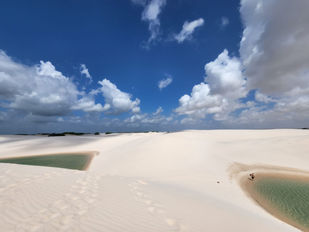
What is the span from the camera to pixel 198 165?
14.4 metres

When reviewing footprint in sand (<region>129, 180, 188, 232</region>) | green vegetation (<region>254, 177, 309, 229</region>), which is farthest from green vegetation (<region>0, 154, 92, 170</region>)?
green vegetation (<region>254, 177, 309, 229</region>)

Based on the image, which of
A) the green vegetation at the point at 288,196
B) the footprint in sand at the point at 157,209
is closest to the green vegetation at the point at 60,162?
the footprint in sand at the point at 157,209

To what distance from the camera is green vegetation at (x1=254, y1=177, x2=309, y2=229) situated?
6920 millimetres

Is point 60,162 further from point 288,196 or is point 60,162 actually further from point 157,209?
point 288,196

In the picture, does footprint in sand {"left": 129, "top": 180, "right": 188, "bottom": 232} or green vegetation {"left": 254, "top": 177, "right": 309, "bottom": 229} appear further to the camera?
green vegetation {"left": 254, "top": 177, "right": 309, "bottom": 229}

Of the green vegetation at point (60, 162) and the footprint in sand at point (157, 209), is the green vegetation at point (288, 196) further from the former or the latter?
the green vegetation at point (60, 162)

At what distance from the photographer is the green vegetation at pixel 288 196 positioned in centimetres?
692

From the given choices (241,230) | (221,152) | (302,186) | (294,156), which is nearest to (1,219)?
(241,230)

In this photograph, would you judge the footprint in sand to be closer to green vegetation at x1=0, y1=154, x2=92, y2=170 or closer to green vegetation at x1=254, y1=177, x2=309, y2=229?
green vegetation at x1=254, y1=177, x2=309, y2=229

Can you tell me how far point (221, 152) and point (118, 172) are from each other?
14.3 metres

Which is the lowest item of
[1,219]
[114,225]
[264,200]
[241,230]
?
[264,200]

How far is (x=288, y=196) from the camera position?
8.81 metres

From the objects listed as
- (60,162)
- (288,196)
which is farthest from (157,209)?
(60,162)

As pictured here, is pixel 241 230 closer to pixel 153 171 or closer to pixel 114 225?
pixel 114 225
